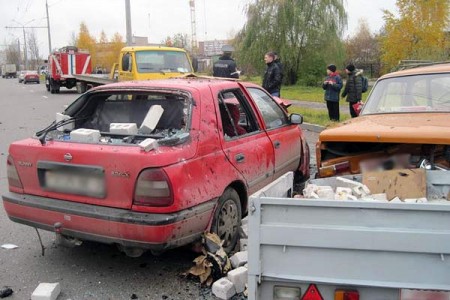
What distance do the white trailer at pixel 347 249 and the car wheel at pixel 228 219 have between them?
1.46 m

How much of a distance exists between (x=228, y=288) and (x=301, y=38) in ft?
91.0

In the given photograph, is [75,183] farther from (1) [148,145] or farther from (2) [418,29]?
(2) [418,29]

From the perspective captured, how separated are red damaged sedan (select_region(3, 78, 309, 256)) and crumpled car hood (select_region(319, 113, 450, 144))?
94 cm

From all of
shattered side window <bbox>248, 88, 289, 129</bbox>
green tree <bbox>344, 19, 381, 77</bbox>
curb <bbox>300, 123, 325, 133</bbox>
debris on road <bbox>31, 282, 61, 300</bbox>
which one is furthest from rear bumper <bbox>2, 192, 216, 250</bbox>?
green tree <bbox>344, 19, 381, 77</bbox>

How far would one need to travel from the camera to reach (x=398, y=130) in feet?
12.8

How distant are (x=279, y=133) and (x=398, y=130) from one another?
66.9 inches

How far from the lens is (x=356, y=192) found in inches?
137

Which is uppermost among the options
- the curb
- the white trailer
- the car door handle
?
the car door handle

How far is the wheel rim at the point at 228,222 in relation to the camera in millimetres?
4168

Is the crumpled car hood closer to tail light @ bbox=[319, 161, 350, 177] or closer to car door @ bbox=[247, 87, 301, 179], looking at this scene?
tail light @ bbox=[319, 161, 350, 177]

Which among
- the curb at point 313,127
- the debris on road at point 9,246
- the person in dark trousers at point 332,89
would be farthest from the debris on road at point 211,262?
the person in dark trousers at point 332,89

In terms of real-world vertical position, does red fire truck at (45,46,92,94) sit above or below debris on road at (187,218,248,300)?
above

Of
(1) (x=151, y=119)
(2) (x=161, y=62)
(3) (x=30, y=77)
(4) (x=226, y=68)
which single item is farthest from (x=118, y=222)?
(3) (x=30, y=77)

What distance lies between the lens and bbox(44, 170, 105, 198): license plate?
12.2 feet
